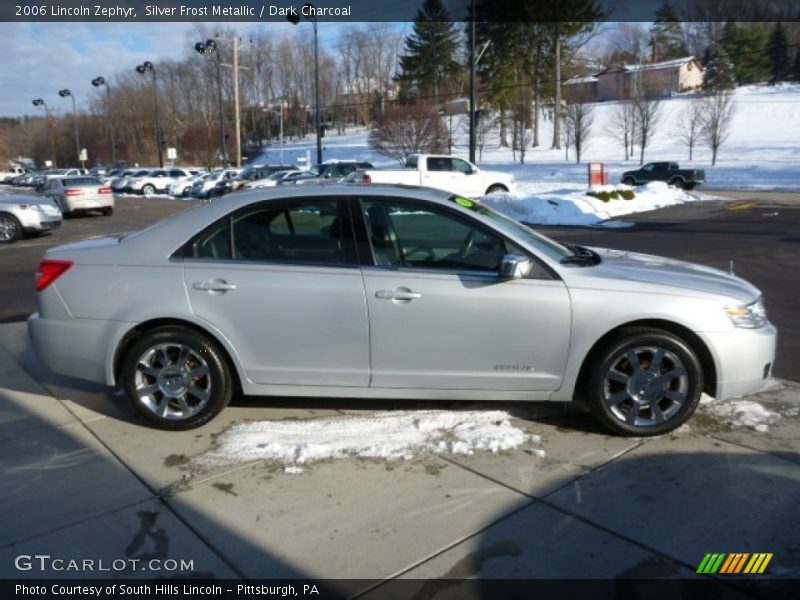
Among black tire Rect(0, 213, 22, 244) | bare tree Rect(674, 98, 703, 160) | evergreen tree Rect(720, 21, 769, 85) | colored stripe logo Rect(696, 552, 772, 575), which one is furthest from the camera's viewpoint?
evergreen tree Rect(720, 21, 769, 85)

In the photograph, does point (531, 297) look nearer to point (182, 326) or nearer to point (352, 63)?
point (182, 326)

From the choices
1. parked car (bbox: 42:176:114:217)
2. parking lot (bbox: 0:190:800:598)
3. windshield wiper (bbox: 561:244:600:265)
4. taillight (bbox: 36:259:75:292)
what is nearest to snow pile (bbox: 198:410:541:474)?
parking lot (bbox: 0:190:800:598)

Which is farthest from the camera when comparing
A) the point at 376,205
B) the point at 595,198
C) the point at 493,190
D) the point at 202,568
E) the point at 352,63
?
the point at 352,63

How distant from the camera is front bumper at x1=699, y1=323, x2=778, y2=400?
164 inches

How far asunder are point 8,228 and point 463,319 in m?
14.6

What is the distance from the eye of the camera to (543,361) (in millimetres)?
4215

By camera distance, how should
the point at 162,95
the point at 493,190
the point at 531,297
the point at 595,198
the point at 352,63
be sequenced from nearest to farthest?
the point at 531,297
the point at 595,198
the point at 493,190
the point at 162,95
the point at 352,63

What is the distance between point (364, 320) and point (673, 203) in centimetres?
2342

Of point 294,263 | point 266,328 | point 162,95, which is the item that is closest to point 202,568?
point 266,328

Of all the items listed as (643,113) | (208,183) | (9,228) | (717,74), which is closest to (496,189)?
(9,228)

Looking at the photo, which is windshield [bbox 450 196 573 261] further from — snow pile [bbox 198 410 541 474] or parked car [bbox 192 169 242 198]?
parked car [bbox 192 169 242 198]

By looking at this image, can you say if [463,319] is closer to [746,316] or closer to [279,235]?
[279,235]

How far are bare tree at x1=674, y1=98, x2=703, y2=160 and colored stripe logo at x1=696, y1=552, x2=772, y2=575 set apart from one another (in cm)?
5719

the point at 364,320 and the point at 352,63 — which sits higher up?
the point at 352,63
